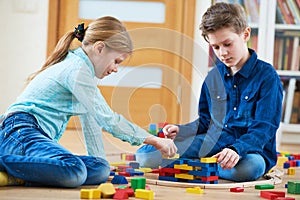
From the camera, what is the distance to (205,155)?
1.68 metres

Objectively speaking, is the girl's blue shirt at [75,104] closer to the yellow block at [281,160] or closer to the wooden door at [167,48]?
the yellow block at [281,160]

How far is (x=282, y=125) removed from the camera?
308cm

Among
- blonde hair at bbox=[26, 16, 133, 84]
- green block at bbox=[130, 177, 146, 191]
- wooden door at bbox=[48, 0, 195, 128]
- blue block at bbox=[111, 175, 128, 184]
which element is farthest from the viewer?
wooden door at bbox=[48, 0, 195, 128]

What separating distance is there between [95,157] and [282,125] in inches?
75.6

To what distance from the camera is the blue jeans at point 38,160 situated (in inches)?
48.1

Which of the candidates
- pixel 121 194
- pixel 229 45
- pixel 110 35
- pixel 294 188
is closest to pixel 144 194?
pixel 121 194

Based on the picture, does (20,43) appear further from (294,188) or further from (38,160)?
(294,188)

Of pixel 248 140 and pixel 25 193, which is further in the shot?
pixel 248 140

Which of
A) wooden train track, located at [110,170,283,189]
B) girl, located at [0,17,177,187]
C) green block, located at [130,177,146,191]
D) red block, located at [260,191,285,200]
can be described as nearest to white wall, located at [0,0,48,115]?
girl, located at [0,17,177,187]

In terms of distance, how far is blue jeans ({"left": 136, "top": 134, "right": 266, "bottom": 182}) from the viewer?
1.48 metres

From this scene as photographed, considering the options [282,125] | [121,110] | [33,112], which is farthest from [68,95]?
[282,125]

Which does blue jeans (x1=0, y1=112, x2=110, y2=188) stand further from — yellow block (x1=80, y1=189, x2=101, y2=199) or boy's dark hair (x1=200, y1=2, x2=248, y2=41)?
boy's dark hair (x1=200, y1=2, x2=248, y2=41)

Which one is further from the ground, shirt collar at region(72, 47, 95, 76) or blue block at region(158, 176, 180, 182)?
shirt collar at region(72, 47, 95, 76)

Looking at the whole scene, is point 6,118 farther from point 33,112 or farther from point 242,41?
point 242,41
